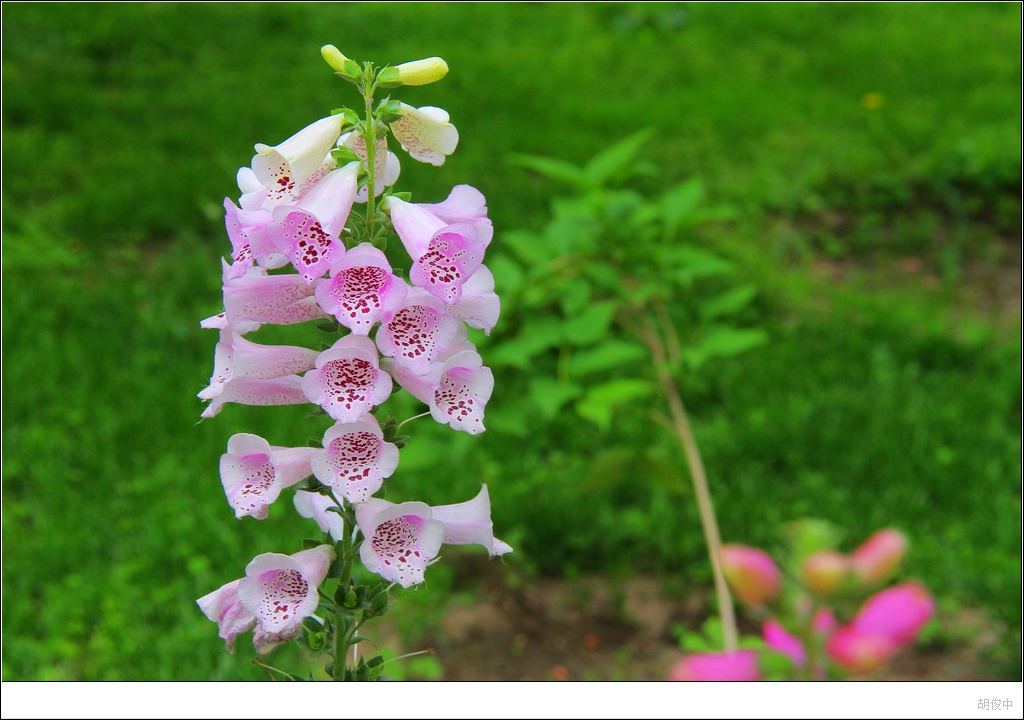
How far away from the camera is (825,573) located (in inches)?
25.8

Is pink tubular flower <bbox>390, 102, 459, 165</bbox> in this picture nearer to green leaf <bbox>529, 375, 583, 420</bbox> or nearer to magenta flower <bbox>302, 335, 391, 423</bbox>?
magenta flower <bbox>302, 335, 391, 423</bbox>

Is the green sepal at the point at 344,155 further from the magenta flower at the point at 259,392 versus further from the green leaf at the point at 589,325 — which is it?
the green leaf at the point at 589,325

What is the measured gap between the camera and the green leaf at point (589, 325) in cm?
247

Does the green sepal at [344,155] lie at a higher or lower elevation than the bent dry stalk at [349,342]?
higher

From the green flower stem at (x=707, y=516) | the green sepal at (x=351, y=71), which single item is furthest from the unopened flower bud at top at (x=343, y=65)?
the green flower stem at (x=707, y=516)

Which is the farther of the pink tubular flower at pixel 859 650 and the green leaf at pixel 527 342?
the green leaf at pixel 527 342

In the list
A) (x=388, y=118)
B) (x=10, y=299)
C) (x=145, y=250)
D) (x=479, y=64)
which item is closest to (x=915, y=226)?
(x=479, y=64)

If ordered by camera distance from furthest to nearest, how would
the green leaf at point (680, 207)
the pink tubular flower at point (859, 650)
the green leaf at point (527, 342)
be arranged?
the green leaf at point (680, 207)
the green leaf at point (527, 342)
the pink tubular flower at point (859, 650)

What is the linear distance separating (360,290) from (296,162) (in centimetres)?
15

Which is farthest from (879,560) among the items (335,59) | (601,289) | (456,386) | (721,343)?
(601,289)

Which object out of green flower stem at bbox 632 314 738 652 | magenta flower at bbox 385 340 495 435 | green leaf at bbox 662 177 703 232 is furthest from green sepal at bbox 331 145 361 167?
green leaf at bbox 662 177 703 232

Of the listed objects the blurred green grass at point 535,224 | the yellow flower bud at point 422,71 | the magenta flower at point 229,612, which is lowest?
the blurred green grass at point 535,224

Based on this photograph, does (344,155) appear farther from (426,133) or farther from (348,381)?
(348,381)

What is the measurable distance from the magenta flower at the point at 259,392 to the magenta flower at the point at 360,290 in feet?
0.46
